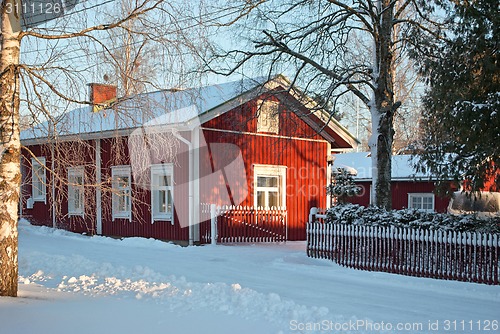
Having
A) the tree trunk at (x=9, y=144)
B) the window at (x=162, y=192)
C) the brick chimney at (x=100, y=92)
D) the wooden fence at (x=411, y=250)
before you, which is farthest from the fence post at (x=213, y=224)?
the tree trunk at (x=9, y=144)

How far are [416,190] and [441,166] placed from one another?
1498cm

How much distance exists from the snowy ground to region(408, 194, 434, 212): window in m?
14.1

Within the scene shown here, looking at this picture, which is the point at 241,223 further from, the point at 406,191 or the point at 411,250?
the point at 406,191

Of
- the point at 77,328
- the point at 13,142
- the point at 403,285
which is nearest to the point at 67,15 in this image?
the point at 13,142

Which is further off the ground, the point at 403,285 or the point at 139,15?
the point at 139,15

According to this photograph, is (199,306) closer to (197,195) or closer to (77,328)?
(77,328)

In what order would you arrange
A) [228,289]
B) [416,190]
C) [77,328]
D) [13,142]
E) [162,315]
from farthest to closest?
[416,190] → [228,289] → [13,142] → [162,315] → [77,328]

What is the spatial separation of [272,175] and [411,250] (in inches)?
347

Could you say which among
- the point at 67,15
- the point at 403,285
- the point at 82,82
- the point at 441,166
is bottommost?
the point at 403,285

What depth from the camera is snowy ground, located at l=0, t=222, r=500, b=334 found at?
723 cm

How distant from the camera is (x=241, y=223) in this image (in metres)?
18.6

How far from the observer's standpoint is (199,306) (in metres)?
8.35

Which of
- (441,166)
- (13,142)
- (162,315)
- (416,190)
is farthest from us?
(416,190)

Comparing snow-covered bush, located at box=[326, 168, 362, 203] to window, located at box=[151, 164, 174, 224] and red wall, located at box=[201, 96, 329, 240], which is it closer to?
red wall, located at box=[201, 96, 329, 240]
